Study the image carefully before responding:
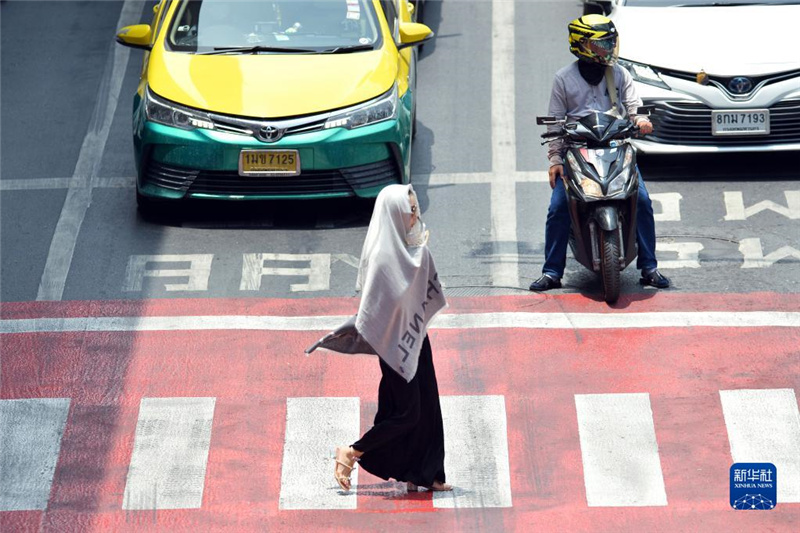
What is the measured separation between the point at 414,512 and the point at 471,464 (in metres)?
0.64

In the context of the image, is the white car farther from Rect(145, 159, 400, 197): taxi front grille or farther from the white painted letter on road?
the white painted letter on road

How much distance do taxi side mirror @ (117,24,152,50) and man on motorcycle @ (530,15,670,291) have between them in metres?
3.57

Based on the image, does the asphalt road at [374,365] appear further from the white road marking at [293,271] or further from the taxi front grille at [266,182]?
the taxi front grille at [266,182]

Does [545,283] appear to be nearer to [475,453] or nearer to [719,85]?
[475,453]

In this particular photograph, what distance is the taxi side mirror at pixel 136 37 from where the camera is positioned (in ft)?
39.9

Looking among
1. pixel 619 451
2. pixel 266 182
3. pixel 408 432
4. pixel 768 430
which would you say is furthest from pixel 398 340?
pixel 266 182

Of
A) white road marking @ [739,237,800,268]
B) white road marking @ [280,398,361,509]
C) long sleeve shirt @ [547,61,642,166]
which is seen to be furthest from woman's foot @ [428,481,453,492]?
white road marking @ [739,237,800,268]

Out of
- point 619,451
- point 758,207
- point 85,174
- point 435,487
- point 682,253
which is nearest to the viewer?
point 435,487

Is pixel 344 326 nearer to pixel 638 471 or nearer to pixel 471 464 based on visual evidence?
pixel 471 464

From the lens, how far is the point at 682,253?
11156 millimetres

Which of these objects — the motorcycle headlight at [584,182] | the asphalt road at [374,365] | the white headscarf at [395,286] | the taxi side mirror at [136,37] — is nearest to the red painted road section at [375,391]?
the asphalt road at [374,365]

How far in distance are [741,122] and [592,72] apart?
201cm

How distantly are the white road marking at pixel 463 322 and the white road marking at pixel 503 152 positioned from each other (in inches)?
26.4

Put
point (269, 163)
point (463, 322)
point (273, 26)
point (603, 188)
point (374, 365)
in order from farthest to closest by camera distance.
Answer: point (273, 26), point (269, 163), point (463, 322), point (603, 188), point (374, 365)
